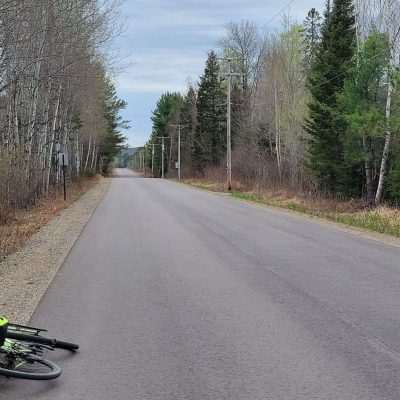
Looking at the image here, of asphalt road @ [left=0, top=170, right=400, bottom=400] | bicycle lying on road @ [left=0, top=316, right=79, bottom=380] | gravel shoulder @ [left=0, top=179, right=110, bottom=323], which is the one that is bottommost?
gravel shoulder @ [left=0, top=179, right=110, bottom=323]

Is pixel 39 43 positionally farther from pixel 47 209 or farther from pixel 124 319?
pixel 124 319

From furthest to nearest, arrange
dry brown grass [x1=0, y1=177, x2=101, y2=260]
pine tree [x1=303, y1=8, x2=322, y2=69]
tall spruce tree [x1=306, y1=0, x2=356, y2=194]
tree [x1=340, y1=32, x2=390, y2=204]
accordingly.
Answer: pine tree [x1=303, y1=8, x2=322, y2=69]
tall spruce tree [x1=306, y1=0, x2=356, y2=194]
tree [x1=340, y1=32, x2=390, y2=204]
dry brown grass [x1=0, y1=177, x2=101, y2=260]

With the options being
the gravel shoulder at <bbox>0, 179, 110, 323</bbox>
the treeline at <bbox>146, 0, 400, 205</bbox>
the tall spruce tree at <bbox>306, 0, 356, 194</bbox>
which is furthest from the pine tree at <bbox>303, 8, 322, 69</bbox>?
the gravel shoulder at <bbox>0, 179, 110, 323</bbox>

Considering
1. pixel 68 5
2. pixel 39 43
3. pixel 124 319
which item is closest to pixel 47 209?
pixel 39 43

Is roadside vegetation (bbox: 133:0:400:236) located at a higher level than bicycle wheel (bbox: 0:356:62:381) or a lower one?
higher

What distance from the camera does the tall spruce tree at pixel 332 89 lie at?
29047 mm

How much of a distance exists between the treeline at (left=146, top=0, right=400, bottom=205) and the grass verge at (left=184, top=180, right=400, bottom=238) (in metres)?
1.53

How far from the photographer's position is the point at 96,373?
4664 mm

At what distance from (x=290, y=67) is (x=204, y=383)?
47.1m

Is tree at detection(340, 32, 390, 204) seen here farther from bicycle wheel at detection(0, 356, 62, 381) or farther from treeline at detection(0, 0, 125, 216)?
bicycle wheel at detection(0, 356, 62, 381)

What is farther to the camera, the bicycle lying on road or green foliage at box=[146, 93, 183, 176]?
green foliage at box=[146, 93, 183, 176]

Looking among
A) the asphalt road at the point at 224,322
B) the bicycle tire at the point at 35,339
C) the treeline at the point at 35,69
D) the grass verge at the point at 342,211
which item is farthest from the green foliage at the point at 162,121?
the bicycle tire at the point at 35,339

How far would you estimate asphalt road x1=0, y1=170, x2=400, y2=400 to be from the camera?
4.39 metres

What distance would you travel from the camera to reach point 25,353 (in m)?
4.64
